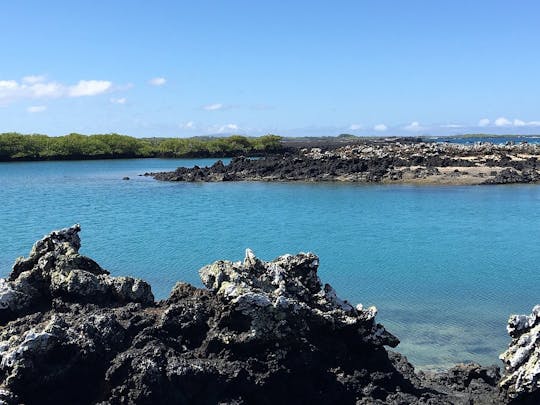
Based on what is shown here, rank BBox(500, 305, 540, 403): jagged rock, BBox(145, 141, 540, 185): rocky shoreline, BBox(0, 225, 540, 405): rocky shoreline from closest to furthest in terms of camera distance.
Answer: BBox(0, 225, 540, 405): rocky shoreline, BBox(500, 305, 540, 403): jagged rock, BBox(145, 141, 540, 185): rocky shoreline

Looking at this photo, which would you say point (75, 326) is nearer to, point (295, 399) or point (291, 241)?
point (295, 399)

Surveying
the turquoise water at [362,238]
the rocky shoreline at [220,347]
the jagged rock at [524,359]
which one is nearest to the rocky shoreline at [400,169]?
the turquoise water at [362,238]

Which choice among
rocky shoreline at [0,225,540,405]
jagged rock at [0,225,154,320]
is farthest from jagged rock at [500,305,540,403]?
jagged rock at [0,225,154,320]

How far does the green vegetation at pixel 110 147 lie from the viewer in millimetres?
89125

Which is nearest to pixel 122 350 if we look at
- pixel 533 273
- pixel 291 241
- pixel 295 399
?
pixel 295 399

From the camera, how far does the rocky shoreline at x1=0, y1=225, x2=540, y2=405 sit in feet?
22.1

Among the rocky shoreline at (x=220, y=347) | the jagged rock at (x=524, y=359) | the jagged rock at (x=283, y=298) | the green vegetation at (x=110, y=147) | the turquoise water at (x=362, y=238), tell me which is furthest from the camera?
the green vegetation at (x=110, y=147)

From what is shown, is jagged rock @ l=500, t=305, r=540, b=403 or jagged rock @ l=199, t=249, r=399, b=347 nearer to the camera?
jagged rock @ l=500, t=305, r=540, b=403

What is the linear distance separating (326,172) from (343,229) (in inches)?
882

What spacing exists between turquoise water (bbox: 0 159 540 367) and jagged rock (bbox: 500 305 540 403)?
2701mm

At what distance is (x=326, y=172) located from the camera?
48500mm

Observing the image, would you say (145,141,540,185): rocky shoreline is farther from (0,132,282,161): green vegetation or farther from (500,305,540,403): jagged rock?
(0,132,282,161): green vegetation

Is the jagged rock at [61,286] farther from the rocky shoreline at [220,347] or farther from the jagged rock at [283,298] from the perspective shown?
Result: the jagged rock at [283,298]

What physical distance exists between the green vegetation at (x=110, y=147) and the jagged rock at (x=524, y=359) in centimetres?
8833
